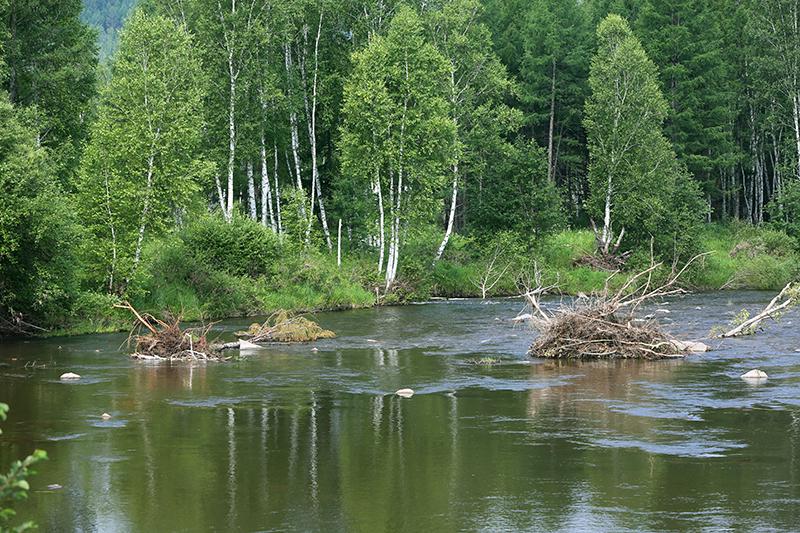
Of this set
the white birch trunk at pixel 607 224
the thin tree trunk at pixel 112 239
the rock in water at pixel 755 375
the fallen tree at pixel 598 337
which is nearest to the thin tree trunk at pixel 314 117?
the white birch trunk at pixel 607 224

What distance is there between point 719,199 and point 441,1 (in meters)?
30.9

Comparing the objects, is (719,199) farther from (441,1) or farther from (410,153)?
(410,153)

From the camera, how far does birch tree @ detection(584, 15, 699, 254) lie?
58.1m

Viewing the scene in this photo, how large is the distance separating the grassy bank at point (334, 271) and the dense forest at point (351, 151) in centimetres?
13

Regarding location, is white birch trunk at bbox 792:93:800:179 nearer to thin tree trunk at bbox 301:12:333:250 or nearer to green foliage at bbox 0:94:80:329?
thin tree trunk at bbox 301:12:333:250

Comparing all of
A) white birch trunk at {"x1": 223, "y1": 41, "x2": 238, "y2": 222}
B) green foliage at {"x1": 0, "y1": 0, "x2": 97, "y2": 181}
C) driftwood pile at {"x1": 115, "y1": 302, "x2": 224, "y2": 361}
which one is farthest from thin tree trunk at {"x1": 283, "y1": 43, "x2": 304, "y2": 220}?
driftwood pile at {"x1": 115, "y1": 302, "x2": 224, "y2": 361}

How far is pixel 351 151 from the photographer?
52438mm

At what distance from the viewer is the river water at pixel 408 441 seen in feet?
49.1

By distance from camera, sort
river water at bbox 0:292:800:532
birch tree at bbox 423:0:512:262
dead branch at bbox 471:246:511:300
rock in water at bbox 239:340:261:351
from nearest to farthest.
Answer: river water at bbox 0:292:800:532 < rock in water at bbox 239:340:261:351 < dead branch at bbox 471:246:511:300 < birch tree at bbox 423:0:512:262

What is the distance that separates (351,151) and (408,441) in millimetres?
34073

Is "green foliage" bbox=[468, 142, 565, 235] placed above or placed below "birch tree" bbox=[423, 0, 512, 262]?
below

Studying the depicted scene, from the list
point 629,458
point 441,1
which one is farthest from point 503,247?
point 629,458

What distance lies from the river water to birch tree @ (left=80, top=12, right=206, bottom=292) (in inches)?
376

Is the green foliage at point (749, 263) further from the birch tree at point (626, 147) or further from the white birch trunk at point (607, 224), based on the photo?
the white birch trunk at point (607, 224)
